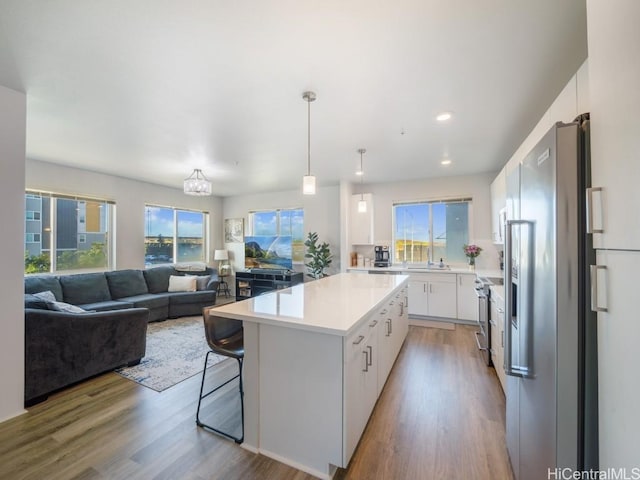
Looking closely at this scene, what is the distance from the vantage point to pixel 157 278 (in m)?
5.33

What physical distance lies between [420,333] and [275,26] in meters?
4.20

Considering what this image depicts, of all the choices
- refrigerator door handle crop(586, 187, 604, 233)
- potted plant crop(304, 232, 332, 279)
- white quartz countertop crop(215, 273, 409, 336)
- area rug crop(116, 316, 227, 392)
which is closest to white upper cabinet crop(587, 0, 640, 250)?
refrigerator door handle crop(586, 187, 604, 233)

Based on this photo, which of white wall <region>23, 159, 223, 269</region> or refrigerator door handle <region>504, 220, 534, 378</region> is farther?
white wall <region>23, 159, 223, 269</region>

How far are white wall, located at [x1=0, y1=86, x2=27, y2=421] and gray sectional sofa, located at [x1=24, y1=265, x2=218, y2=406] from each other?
0.10 meters

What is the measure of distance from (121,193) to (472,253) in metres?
6.64

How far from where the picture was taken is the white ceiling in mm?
1495

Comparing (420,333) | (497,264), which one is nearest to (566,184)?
(420,333)

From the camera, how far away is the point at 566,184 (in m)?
0.98

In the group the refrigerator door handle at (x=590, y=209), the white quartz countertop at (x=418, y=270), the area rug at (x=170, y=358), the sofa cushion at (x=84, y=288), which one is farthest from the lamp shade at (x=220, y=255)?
the refrigerator door handle at (x=590, y=209)

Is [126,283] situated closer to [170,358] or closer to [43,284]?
[43,284]

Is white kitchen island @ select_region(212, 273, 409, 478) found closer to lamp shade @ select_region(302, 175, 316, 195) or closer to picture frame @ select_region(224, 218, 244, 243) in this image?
lamp shade @ select_region(302, 175, 316, 195)

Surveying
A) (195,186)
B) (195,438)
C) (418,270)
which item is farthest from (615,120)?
(418,270)

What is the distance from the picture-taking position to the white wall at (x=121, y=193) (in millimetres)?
4254

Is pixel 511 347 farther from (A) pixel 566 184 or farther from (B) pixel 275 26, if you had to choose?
(B) pixel 275 26
